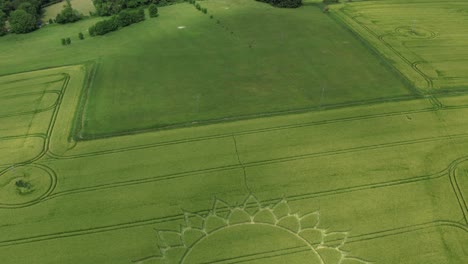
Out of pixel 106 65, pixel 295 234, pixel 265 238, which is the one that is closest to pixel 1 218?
pixel 265 238

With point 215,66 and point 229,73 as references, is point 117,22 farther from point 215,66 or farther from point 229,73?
point 229,73

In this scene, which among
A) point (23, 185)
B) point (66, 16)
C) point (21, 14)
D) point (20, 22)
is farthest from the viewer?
point (66, 16)

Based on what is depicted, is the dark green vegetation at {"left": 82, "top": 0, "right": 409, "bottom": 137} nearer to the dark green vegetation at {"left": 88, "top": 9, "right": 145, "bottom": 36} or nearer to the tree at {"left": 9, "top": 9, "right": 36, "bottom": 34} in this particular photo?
the dark green vegetation at {"left": 88, "top": 9, "right": 145, "bottom": 36}

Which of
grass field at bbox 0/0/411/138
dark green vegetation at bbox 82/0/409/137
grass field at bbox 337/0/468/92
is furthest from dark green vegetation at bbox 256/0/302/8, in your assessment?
grass field at bbox 337/0/468/92

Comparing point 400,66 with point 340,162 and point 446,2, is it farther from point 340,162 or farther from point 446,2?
point 446,2

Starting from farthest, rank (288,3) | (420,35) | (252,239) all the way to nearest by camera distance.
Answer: (288,3), (420,35), (252,239)

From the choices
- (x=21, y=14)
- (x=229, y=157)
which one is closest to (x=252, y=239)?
(x=229, y=157)

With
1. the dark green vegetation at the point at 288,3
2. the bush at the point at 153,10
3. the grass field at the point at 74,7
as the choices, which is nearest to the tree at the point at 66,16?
the grass field at the point at 74,7
